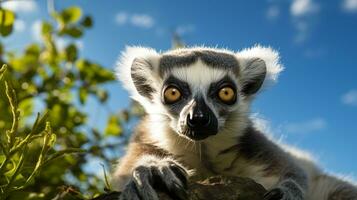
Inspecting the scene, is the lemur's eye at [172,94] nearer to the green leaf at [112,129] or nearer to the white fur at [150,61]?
the white fur at [150,61]

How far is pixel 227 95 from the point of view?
14.5 ft

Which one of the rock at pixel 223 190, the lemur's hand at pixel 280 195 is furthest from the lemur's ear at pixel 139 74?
the rock at pixel 223 190

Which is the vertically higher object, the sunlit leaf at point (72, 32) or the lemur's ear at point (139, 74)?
the sunlit leaf at point (72, 32)

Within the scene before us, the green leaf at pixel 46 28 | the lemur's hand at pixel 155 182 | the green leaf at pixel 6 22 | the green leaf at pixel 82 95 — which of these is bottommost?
the lemur's hand at pixel 155 182

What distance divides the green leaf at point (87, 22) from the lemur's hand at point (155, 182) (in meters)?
2.55

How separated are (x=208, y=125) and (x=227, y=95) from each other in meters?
0.70

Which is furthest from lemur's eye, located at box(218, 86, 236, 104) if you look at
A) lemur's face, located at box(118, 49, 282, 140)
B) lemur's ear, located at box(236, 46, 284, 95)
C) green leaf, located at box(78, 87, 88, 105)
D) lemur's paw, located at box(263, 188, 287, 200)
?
green leaf, located at box(78, 87, 88, 105)

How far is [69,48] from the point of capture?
18.2 ft

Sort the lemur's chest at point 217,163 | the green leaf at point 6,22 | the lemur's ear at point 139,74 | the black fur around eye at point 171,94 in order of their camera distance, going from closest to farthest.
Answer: the green leaf at point 6,22
the lemur's chest at point 217,163
the black fur around eye at point 171,94
the lemur's ear at point 139,74

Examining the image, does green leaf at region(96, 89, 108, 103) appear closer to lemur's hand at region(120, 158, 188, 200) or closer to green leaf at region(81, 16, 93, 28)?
green leaf at region(81, 16, 93, 28)

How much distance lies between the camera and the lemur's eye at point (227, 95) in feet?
14.3

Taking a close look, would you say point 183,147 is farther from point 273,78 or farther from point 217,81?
point 273,78

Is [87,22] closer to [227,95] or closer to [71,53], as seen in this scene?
[71,53]

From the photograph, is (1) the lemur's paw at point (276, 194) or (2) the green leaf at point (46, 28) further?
(2) the green leaf at point (46, 28)
